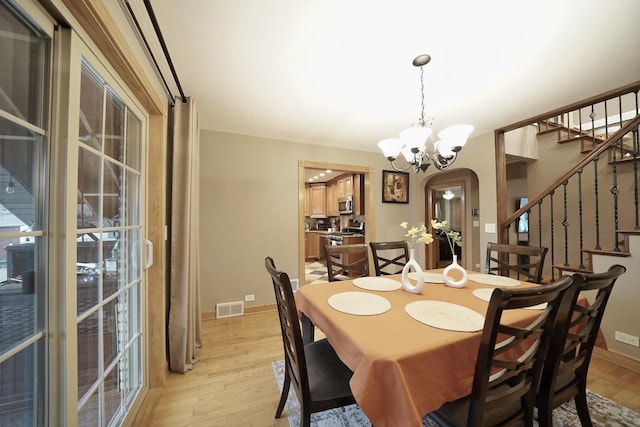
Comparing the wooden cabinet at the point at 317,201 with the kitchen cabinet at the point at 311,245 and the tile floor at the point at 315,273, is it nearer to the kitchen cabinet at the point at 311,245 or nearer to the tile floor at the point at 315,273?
the kitchen cabinet at the point at 311,245

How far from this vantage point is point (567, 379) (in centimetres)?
117

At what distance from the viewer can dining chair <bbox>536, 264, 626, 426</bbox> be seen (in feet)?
3.20

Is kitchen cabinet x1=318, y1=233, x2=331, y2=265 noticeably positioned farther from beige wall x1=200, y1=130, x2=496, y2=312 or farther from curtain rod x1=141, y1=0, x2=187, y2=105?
curtain rod x1=141, y1=0, x2=187, y2=105

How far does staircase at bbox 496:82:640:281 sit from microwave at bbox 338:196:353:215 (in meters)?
2.85

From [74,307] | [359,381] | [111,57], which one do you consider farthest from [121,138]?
[359,381]

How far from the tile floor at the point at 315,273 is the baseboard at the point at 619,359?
10.4 feet

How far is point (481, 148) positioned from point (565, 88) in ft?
3.83

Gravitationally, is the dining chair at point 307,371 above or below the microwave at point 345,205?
below

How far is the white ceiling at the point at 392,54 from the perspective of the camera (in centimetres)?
134

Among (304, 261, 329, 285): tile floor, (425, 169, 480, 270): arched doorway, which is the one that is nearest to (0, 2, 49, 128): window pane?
(304, 261, 329, 285): tile floor

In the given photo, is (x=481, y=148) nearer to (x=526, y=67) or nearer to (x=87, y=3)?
(x=526, y=67)

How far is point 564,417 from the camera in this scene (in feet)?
4.80

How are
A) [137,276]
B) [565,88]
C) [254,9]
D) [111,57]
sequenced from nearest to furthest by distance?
[111,57]
[254,9]
[137,276]
[565,88]

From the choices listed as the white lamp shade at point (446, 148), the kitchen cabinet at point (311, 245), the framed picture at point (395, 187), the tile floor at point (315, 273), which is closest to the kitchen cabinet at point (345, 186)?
the framed picture at point (395, 187)
